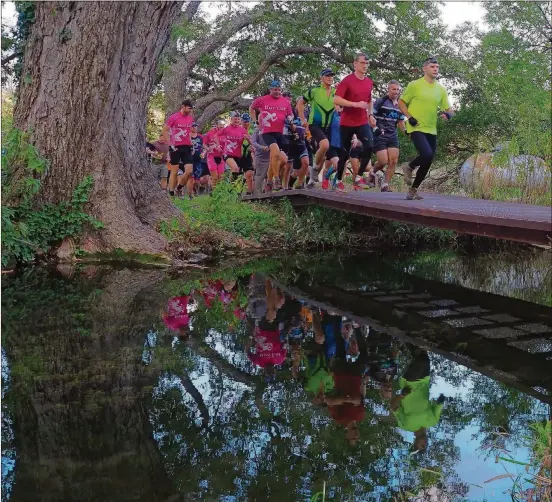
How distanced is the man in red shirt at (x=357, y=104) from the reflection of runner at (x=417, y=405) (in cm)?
469

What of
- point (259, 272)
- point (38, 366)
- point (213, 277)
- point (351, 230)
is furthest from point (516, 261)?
point (38, 366)

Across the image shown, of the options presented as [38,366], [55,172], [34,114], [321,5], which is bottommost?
[38,366]

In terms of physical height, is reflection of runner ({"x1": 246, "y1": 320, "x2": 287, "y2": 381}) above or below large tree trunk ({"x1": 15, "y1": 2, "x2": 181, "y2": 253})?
below

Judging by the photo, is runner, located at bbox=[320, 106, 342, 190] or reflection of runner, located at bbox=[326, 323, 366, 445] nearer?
reflection of runner, located at bbox=[326, 323, 366, 445]

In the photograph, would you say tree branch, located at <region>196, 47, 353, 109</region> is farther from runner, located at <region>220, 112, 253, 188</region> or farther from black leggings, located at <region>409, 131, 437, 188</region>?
black leggings, located at <region>409, 131, 437, 188</region>

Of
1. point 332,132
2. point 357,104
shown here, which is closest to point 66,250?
point 332,132

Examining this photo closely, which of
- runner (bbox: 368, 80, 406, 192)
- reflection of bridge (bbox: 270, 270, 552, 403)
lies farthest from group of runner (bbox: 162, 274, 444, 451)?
runner (bbox: 368, 80, 406, 192)

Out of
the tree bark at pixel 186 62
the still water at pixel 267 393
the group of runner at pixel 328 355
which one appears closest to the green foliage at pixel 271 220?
the still water at pixel 267 393

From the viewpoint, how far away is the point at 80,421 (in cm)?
396

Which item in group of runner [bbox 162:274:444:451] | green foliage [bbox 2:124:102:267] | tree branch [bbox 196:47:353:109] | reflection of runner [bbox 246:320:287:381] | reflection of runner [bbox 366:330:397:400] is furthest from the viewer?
tree branch [bbox 196:47:353:109]

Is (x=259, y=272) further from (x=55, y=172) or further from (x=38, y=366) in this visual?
(x=38, y=366)

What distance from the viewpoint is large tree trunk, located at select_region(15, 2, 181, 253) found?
9.40m

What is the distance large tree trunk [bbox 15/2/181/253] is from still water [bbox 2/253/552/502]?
2024 mm

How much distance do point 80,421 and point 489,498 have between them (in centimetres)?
213
